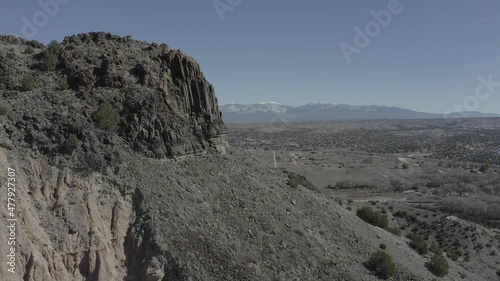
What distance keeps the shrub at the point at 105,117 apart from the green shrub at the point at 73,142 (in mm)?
2431

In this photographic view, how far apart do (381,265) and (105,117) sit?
19.7 metres

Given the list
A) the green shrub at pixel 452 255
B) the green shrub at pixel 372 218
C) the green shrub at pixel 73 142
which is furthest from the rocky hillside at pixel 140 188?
the green shrub at pixel 452 255

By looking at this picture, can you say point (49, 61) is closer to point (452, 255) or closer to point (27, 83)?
point (27, 83)

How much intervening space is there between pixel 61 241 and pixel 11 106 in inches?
351

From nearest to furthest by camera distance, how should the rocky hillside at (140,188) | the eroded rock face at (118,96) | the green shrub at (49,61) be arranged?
the rocky hillside at (140,188) < the eroded rock face at (118,96) < the green shrub at (49,61)

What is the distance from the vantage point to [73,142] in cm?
2159

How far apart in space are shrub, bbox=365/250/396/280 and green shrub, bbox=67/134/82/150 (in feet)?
63.2

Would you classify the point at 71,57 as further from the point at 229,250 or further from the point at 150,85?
the point at 229,250

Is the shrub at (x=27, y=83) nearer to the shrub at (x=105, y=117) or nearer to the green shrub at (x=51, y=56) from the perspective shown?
the green shrub at (x=51, y=56)

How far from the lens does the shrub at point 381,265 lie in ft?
85.6

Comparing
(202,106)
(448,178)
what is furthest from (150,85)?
(448,178)

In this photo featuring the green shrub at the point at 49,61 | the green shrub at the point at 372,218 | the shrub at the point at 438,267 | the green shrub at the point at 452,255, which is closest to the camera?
the green shrub at the point at 49,61

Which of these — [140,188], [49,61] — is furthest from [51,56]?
[140,188]

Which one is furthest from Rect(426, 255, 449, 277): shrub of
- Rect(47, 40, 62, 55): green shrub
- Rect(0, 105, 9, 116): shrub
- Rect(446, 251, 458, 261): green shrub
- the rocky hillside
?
Rect(47, 40, 62, 55): green shrub
